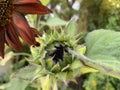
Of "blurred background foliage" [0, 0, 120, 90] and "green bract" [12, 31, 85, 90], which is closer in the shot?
"green bract" [12, 31, 85, 90]

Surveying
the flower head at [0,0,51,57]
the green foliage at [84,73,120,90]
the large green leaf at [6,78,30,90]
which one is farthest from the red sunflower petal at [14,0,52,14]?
the green foliage at [84,73,120,90]

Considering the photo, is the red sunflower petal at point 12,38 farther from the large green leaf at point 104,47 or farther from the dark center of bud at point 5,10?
the large green leaf at point 104,47

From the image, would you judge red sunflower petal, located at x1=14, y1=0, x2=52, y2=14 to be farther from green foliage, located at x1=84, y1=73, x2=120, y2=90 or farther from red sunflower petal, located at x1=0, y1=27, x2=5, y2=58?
green foliage, located at x1=84, y1=73, x2=120, y2=90

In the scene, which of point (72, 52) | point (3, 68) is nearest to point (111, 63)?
point (72, 52)

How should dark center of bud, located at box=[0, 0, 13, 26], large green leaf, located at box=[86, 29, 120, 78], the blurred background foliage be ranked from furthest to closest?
the blurred background foliage → dark center of bud, located at box=[0, 0, 13, 26] → large green leaf, located at box=[86, 29, 120, 78]

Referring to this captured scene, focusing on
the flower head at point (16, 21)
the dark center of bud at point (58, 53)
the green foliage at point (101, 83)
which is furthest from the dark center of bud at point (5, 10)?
the green foliage at point (101, 83)

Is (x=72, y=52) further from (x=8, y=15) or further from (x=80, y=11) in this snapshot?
(x=80, y=11)

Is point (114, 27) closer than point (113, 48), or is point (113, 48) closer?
point (113, 48)
